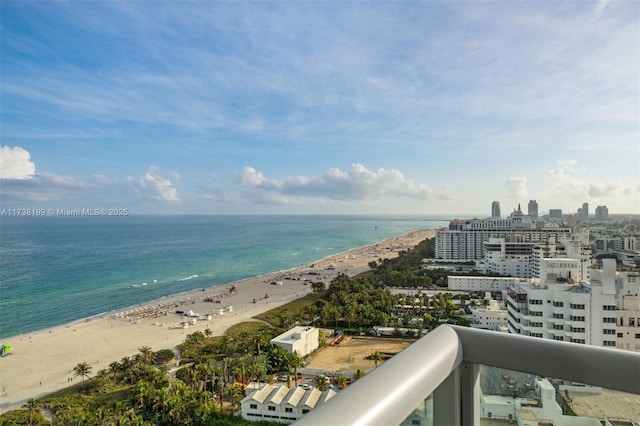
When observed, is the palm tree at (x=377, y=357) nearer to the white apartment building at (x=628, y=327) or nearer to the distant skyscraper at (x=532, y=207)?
the white apartment building at (x=628, y=327)

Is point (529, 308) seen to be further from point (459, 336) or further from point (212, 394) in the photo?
point (459, 336)

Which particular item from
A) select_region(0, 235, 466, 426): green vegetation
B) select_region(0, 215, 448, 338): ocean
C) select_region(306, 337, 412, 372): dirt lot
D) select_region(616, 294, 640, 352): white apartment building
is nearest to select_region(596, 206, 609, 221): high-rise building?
select_region(0, 235, 466, 426): green vegetation

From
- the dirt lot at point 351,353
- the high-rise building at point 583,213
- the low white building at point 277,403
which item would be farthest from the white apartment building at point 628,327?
the high-rise building at point 583,213

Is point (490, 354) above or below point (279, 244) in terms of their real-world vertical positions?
above

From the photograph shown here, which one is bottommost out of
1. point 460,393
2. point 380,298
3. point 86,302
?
point 86,302

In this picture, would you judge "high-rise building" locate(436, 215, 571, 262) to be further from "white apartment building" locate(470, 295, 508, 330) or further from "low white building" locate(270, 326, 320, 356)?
"low white building" locate(270, 326, 320, 356)

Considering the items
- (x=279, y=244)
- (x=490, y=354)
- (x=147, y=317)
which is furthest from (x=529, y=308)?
(x=279, y=244)
